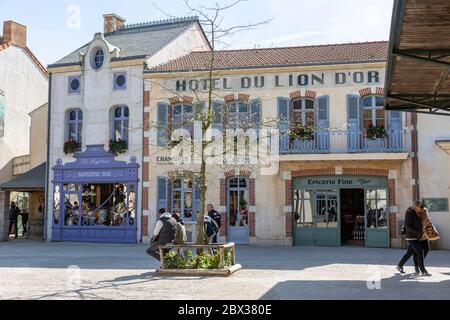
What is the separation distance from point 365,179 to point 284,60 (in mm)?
5407

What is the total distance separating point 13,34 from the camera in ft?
95.2

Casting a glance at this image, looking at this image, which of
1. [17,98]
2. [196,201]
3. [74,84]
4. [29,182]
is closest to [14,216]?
[29,182]

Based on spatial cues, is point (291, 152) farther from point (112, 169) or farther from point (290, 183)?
point (112, 169)

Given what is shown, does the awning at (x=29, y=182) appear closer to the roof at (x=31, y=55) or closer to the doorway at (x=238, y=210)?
the roof at (x=31, y=55)

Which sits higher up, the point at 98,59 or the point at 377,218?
the point at 98,59

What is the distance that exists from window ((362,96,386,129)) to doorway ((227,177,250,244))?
4863 millimetres

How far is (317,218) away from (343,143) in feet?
9.32

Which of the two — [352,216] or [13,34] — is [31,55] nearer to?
[13,34]

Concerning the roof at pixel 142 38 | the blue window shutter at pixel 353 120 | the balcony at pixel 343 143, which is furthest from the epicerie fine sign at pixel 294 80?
the roof at pixel 142 38

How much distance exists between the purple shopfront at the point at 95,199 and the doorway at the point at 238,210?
144 inches

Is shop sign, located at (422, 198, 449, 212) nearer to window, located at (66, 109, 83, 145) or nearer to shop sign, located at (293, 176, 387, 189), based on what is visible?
shop sign, located at (293, 176, 387, 189)

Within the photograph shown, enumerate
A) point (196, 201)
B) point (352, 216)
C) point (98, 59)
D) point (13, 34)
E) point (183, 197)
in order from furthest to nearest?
point (13, 34) → point (98, 59) → point (352, 216) → point (183, 197) → point (196, 201)

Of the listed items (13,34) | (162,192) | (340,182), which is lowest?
(162,192)
